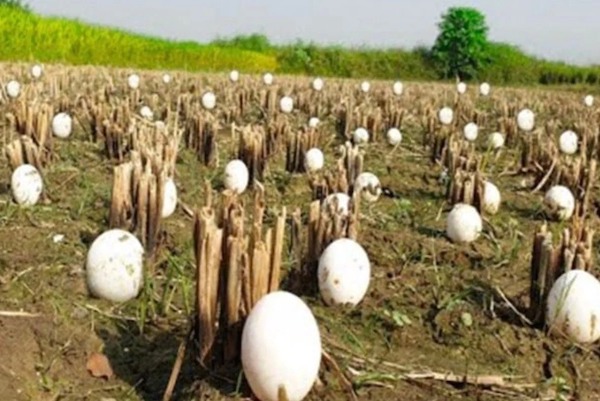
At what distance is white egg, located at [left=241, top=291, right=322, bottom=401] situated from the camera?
2971 mm

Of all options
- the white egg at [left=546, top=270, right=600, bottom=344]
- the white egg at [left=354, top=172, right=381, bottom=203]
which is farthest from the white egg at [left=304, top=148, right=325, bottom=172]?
the white egg at [left=546, top=270, right=600, bottom=344]

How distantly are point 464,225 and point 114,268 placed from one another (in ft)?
7.63

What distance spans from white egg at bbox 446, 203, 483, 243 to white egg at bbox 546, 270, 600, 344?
1.62 metres

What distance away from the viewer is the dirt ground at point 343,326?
11.3 ft

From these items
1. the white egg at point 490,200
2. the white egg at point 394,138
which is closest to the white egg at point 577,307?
the white egg at point 490,200

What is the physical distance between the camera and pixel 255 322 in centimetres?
301

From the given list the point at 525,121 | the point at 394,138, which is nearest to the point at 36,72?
the point at 394,138

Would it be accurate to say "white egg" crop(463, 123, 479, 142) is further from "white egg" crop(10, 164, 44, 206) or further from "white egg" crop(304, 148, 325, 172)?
"white egg" crop(10, 164, 44, 206)

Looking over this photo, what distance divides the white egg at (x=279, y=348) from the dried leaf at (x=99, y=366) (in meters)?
0.80

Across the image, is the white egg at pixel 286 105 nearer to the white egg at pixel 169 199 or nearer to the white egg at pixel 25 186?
the white egg at pixel 169 199

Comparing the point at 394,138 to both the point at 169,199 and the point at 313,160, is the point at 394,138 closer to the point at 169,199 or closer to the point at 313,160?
the point at 313,160

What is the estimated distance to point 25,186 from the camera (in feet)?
18.8

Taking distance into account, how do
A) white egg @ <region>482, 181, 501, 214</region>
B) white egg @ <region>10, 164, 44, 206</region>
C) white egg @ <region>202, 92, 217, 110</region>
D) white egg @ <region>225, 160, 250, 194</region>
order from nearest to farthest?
white egg @ <region>10, 164, 44, 206</region>
white egg @ <region>482, 181, 501, 214</region>
white egg @ <region>225, 160, 250, 194</region>
white egg @ <region>202, 92, 217, 110</region>

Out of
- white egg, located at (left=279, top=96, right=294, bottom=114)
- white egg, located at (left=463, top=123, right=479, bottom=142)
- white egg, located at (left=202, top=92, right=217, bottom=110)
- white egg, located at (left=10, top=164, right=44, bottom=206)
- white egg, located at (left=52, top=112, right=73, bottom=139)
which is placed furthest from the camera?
white egg, located at (left=279, top=96, right=294, bottom=114)
